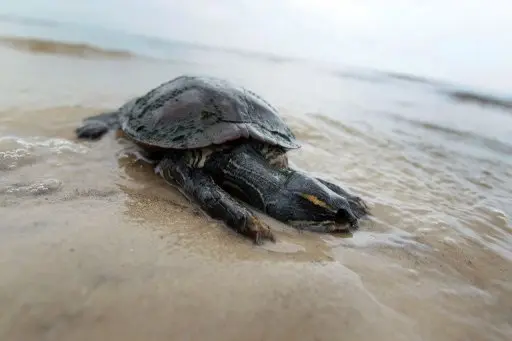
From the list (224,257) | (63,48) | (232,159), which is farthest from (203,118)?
(63,48)

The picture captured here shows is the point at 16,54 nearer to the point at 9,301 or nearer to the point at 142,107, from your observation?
the point at 142,107

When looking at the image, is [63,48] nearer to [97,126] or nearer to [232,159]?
[97,126]

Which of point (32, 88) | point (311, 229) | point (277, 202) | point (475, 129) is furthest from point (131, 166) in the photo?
point (475, 129)

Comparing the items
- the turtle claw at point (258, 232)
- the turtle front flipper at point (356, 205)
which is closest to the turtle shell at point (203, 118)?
the turtle front flipper at point (356, 205)

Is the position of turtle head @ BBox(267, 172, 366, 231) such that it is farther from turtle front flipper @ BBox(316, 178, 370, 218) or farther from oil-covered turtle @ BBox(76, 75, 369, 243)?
turtle front flipper @ BBox(316, 178, 370, 218)

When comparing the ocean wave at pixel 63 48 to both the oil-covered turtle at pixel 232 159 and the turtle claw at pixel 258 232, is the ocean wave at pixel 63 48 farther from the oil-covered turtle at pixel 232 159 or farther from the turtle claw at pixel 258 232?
the turtle claw at pixel 258 232

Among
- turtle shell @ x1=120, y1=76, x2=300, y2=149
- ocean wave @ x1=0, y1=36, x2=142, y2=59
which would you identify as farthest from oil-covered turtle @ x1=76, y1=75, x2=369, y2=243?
ocean wave @ x1=0, y1=36, x2=142, y2=59
